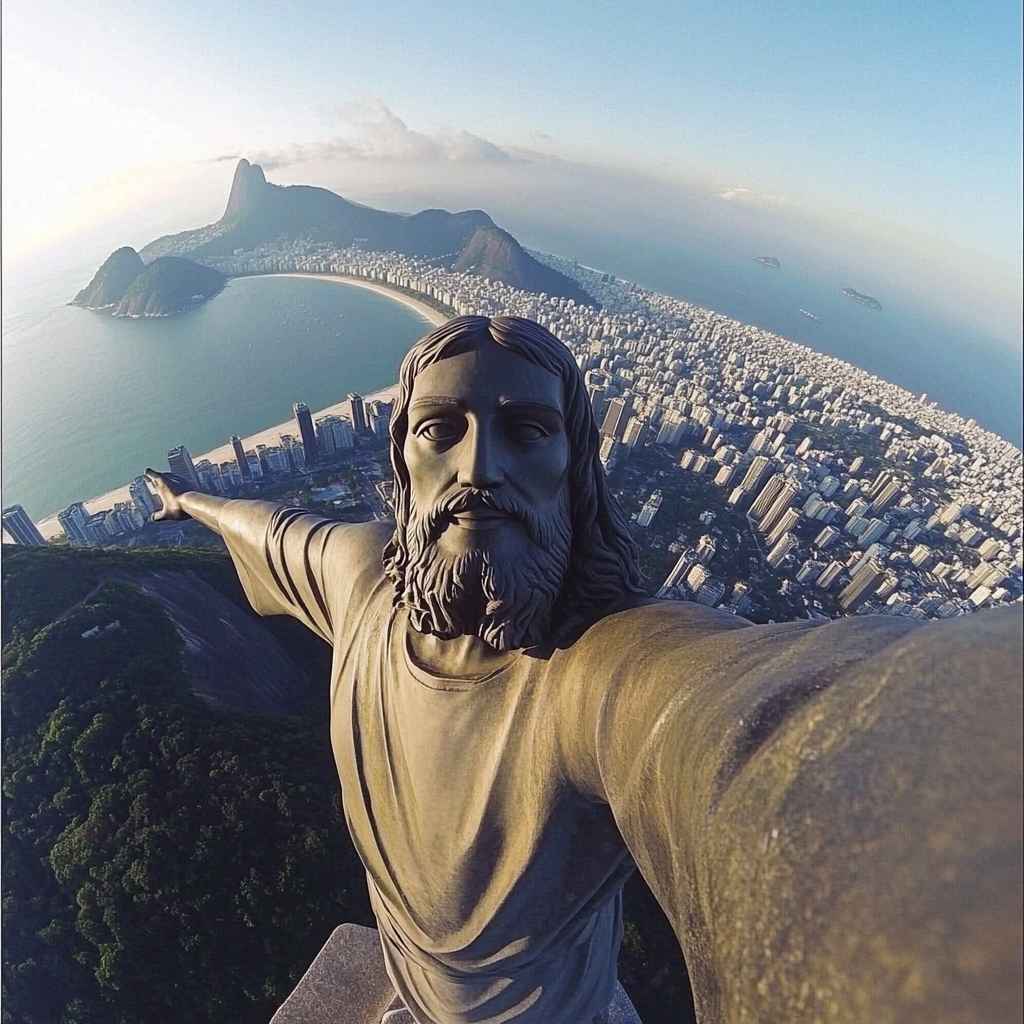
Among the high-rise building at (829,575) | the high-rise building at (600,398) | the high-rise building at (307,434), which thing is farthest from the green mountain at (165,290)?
the high-rise building at (829,575)

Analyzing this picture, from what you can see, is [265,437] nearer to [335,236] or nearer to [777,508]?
[777,508]

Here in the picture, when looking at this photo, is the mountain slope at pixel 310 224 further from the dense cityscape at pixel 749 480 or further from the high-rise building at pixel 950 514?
the high-rise building at pixel 950 514

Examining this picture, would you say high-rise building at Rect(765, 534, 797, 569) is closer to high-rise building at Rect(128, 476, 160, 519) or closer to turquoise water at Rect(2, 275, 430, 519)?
high-rise building at Rect(128, 476, 160, 519)

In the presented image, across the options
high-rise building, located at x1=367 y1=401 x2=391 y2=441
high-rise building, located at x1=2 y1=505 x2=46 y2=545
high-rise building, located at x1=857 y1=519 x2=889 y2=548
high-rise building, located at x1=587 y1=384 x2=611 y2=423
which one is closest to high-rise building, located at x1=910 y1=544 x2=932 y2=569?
high-rise building, located at x1=857 y1=519 x2=889 y2=548

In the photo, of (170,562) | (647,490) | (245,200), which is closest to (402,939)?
(170,562)

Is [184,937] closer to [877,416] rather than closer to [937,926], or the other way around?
[937,926]

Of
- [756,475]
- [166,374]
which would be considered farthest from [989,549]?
[166,374]
